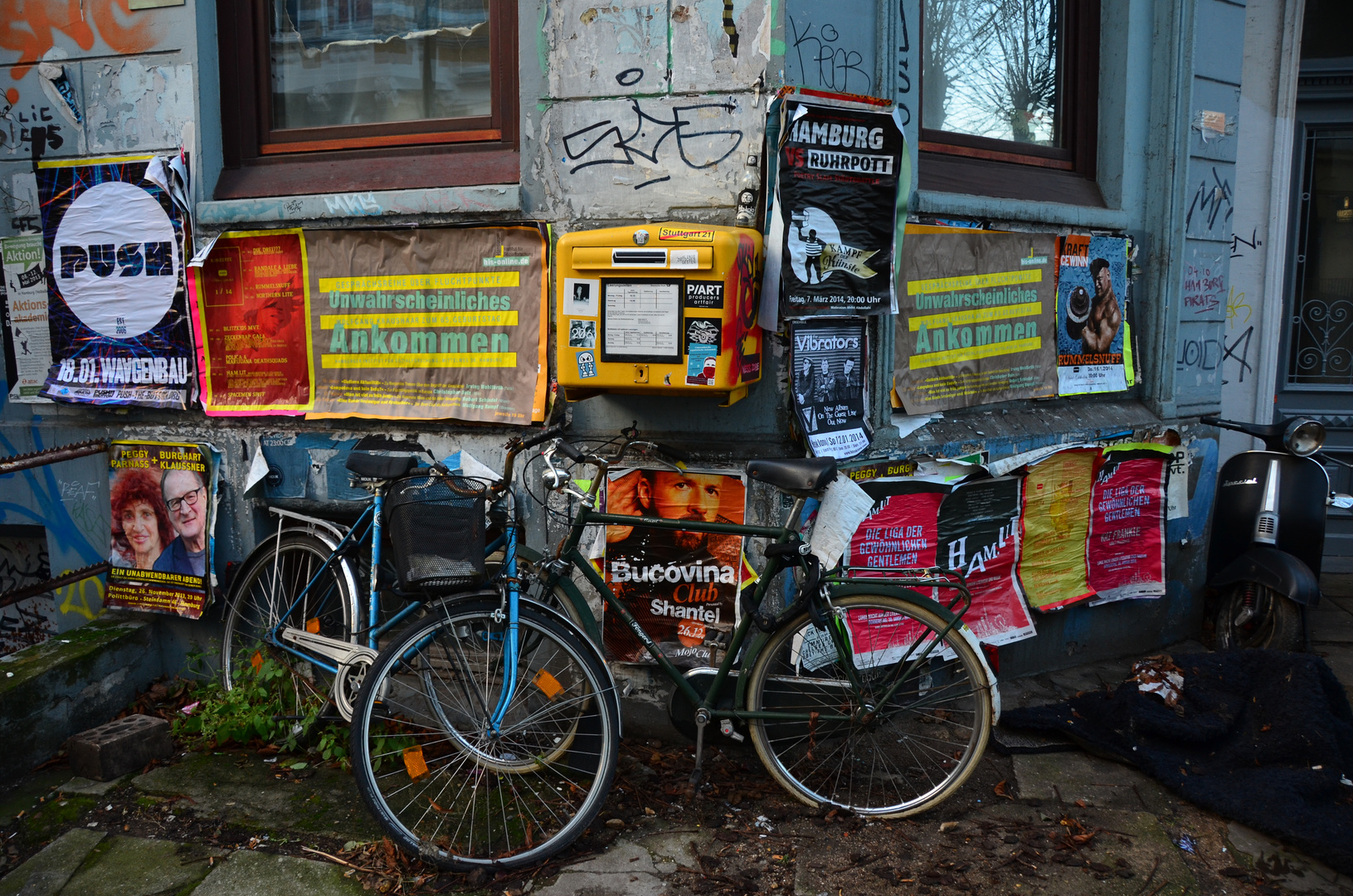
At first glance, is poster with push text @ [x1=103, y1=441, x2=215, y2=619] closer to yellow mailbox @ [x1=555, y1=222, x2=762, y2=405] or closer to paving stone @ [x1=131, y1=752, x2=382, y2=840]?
paving stone @ [x1=131, y1=752, x2=382, y2=840]

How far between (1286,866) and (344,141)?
4.60m

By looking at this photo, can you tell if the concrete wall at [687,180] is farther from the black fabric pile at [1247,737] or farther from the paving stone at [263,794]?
the paving stone at [263,794]

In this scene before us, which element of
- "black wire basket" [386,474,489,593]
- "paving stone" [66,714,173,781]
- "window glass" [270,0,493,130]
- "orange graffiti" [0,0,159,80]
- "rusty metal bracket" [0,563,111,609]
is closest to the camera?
"black wire basket" [386,474,489,593]

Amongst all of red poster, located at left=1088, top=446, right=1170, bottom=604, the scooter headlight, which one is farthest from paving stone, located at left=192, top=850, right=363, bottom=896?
the scooter headlight

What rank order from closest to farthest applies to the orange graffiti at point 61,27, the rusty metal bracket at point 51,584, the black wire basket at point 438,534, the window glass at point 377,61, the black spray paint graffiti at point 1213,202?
the black wire basket at point 438,534
the rusty metal bracket at point 51,584
the window glass at point 377,61
the orange graffiti at point 61,27
the black spray paint graffiti at point 1213,202

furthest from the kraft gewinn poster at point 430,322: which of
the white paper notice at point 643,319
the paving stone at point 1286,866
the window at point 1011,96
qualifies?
the paving stone at point 1286,866

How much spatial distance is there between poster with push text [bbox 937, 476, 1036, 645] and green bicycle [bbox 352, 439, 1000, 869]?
32.6 inches

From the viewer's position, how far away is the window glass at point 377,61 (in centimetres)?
408

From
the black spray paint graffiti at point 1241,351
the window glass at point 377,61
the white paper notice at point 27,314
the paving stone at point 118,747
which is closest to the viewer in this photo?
the paving stone at point 118,747

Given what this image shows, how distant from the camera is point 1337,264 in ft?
19.6

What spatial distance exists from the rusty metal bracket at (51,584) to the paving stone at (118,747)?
62 centimetres

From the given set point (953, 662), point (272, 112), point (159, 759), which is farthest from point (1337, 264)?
point (159, 759)

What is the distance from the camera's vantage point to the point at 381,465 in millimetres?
3365

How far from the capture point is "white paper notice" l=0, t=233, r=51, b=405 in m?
4.43
